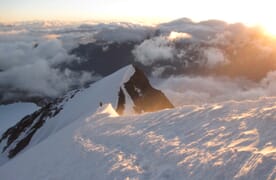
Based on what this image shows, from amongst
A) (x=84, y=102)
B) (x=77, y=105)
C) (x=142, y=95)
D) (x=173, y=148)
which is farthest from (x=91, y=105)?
(x=173, y=148)

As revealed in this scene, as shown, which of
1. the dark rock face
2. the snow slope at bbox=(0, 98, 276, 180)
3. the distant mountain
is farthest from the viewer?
the dark rock face

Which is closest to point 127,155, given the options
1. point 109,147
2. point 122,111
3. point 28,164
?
point 109,147

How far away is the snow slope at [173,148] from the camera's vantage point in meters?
13.7

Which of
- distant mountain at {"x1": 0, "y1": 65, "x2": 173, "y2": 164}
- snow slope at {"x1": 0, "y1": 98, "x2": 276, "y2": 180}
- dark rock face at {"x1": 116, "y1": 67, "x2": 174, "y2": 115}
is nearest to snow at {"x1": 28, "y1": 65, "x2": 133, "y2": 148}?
distant mountain at {"x1": 0, "y1": 65, "x2": 173, "y2": 164}

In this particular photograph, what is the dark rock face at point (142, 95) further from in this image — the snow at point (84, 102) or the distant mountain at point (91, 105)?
the snow at point (84, 102)

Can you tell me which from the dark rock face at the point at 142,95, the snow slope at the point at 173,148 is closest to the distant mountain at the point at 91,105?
the dark rock face at the point at 142,95

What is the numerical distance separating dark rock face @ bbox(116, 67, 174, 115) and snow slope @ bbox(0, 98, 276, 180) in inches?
1748

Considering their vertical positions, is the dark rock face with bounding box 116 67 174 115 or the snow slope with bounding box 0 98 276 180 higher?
the snow slope with bounding box 0 98 276 180

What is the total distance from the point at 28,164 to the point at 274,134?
610 inches

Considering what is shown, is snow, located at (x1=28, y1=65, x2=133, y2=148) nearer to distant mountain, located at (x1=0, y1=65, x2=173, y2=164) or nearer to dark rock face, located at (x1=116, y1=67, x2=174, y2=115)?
distant mountain, located at (x1=0, y1=65, x2=173, y2=164)

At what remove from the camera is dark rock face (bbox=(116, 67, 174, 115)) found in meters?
71.6

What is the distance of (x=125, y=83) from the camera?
78.9 metres

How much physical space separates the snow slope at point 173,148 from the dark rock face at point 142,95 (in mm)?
44406

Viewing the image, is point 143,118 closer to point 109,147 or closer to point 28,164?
point 109,147
